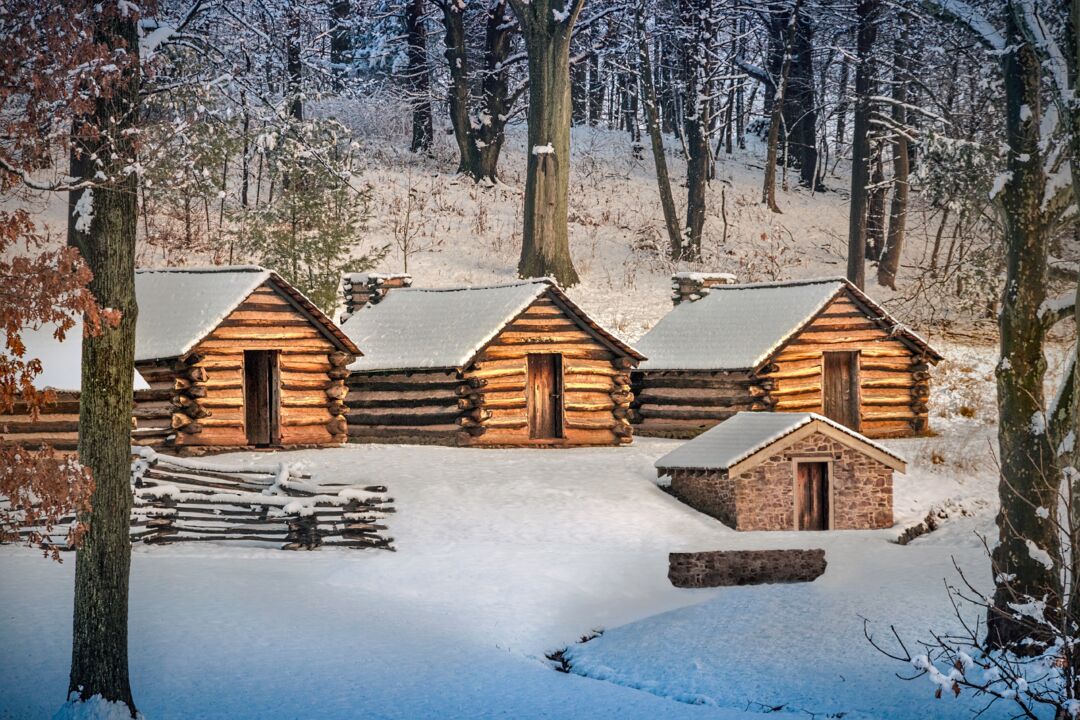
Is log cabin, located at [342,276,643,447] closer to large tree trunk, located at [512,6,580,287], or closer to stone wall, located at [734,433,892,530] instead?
stone wall, located at [734,433,892,530]

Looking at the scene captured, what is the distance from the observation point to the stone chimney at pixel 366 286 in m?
31.9

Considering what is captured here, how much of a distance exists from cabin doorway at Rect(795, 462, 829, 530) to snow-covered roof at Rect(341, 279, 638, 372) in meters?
6.38

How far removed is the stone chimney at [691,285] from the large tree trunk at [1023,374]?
18.9m

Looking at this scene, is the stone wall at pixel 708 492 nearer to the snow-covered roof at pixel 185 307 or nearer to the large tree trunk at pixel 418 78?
the snow-covered roof at pixel 185 307

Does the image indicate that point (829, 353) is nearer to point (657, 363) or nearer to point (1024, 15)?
point (657, 363)

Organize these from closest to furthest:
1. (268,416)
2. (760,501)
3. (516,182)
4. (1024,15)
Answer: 1. (1024,15)
2. (760,501)
3. (268,416)
4. (516,182)

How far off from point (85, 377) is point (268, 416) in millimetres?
14834

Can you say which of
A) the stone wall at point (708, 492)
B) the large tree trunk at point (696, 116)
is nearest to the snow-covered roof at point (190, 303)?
the stone wall at point (708, 492)

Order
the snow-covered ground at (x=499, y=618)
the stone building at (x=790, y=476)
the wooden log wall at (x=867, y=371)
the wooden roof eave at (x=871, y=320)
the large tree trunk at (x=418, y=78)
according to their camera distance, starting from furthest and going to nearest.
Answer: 1. the large tree trunk at (x=418, y=78)
2. the wooden log wall at (x=867, y=371)
3. the wooden roof eave at (x=871, y=320)
4. the stone building at (x=790, y=476)
5. the snow-covered ground at (x=499, y=618)

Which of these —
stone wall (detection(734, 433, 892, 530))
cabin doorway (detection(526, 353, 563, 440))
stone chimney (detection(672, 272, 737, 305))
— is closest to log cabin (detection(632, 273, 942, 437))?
stone chimney (detection(672, 272, 737, 305))

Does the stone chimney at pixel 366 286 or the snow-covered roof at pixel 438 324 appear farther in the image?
the stone chimney at pixel 366 286

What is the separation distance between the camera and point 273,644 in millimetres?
14922

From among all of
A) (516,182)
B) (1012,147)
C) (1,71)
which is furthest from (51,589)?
(516,182)

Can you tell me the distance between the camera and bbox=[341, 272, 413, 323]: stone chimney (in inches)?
1254
